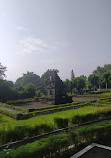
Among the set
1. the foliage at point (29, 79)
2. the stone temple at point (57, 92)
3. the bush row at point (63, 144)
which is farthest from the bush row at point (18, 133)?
the foliage at point (29, 79)

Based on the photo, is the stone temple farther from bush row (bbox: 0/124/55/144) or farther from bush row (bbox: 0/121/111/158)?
bush row (bbox: 0/121/111/158)

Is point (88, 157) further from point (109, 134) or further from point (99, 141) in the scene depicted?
point (109, 134)

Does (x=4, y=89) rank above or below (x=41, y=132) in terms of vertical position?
above

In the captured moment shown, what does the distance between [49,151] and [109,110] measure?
1206 centimetres

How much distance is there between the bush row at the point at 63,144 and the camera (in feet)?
20.3

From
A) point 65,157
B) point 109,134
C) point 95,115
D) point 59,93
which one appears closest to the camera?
point 65,157

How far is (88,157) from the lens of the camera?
741cm

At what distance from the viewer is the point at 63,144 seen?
7809mm

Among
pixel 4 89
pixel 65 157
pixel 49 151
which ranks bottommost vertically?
pixel 65 157

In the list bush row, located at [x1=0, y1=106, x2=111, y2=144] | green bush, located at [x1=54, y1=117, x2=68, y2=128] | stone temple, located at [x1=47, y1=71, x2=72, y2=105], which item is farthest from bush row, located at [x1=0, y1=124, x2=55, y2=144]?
stone temple, located at [x1=47, y1=71, x2=72, y2=105]

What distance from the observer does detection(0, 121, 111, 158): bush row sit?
618cm

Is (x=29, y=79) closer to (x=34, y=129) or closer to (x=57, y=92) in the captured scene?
(x=57, y=92)

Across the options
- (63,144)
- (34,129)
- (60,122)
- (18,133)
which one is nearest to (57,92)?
(60,122)

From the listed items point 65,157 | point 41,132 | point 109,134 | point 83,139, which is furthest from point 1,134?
point 109,134
